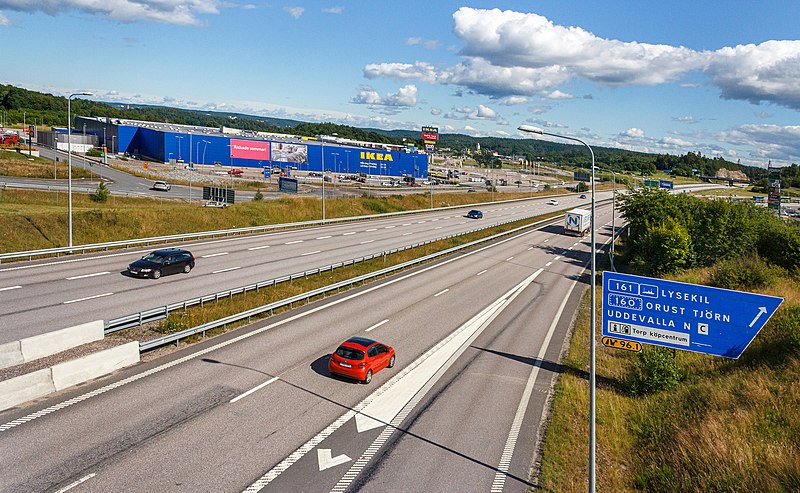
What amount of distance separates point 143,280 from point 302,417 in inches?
803

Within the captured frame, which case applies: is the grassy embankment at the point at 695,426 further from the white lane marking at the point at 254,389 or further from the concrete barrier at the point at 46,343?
the concrete barrier at the point at 46,343

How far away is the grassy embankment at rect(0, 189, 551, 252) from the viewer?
136ft

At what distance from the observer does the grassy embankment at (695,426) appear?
15.1 metres

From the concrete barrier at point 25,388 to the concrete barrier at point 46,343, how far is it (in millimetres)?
1601

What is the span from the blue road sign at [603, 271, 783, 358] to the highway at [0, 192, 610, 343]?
22283 mm

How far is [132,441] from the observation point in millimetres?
15289

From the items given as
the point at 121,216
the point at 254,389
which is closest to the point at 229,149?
the point at 121,216

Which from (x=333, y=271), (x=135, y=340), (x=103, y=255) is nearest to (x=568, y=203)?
(x=333, y=271)

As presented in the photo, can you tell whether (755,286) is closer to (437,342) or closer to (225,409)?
(437,342)

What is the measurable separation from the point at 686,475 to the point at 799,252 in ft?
103

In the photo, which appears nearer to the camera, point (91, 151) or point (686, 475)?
point (686, 475)

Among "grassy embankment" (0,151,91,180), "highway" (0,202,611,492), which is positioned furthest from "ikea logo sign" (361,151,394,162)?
"highway" (0,202,611,492)

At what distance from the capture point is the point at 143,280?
33.6 m

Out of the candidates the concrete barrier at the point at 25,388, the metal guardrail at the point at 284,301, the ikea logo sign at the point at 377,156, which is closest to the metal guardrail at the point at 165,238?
the metal guardrail at the point at 284,301
